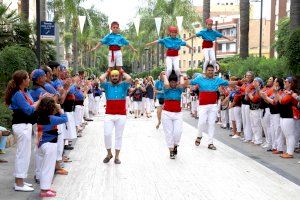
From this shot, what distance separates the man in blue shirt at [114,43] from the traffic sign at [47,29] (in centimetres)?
418

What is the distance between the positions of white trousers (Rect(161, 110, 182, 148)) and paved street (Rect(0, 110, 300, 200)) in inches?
17.4

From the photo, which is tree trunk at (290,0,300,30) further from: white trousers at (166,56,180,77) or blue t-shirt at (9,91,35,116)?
blue t-shirt at (9,91,35,116)

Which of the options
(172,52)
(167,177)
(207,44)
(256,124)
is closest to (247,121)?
(256,124)

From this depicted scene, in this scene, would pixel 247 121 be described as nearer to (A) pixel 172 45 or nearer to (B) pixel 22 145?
(A) pixel 172 45

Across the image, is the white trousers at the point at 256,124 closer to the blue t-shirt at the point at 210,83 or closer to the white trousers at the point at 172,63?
the blue t-shirt at the point at 210,83

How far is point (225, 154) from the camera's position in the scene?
502 inches

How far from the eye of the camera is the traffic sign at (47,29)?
1752cm

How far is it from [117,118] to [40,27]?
7.33m

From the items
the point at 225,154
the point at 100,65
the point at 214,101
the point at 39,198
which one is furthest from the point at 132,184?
the point at 100,65

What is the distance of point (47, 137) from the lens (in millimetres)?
8273

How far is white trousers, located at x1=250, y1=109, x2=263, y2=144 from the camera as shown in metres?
14.6

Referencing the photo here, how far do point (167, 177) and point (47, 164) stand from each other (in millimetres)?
2475

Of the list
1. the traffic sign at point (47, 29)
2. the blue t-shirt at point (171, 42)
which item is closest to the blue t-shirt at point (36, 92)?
the blue t-shirt at point (171, 42)

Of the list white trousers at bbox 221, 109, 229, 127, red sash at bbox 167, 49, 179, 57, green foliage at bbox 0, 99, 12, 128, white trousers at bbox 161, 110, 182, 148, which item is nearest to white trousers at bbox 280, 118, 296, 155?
white trousers at bbox 161, 110, 182, 148
